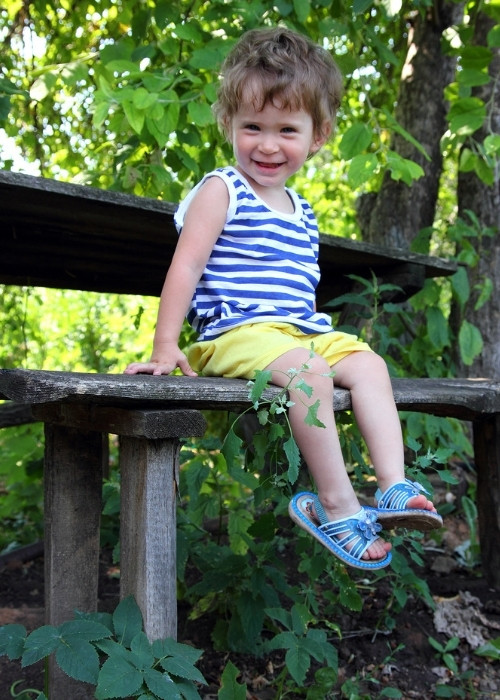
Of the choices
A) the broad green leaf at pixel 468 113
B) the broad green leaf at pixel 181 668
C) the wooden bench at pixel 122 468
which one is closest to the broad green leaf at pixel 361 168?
the broad green leaf at pixel 468 113

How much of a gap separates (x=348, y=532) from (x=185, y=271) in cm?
80

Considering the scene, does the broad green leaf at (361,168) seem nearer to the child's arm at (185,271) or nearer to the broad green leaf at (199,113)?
the broad green leaf at (199,113)

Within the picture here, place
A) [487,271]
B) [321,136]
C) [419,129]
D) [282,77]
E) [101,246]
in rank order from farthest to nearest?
1. [419,129]
2. [487,271]
3. [101,246]
4. [321,136]
5. [282,77]

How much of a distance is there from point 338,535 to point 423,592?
987 millimetres

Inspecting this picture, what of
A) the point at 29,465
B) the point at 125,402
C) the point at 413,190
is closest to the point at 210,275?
the point at 125,402

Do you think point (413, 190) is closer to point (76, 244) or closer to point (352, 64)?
point (352, 64)

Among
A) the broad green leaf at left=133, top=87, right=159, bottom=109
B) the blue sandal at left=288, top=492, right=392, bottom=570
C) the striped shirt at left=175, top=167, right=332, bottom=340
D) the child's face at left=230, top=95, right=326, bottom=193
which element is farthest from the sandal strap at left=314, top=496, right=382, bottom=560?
the broad green leaf at left=133, top=87, right=159, bottom=109

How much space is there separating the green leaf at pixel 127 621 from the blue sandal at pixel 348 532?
1.57 ft

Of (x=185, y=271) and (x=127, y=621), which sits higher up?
(x=185, y=271)

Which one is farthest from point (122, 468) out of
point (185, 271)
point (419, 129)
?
point (419, 129)

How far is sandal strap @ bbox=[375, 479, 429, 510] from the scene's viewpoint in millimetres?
1969

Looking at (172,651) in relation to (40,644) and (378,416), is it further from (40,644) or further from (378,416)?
(378,416)

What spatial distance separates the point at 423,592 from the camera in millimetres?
2814

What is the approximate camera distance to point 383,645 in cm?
281
